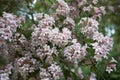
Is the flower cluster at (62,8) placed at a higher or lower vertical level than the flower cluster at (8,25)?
higher

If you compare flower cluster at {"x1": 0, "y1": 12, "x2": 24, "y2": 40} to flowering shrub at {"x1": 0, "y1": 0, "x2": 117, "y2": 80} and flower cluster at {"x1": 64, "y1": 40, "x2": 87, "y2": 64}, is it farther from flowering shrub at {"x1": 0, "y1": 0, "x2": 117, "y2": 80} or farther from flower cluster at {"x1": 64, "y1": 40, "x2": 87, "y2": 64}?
flower cluster at {"x1": 64, "y1": 40, "x2": 87, "y2": 64}

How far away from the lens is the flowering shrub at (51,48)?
3463 millimetres

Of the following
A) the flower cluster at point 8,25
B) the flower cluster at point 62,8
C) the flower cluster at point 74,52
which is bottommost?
the flower cluster at point 74,52

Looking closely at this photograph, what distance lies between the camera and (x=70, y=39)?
360 centimetres

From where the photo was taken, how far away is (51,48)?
347cm

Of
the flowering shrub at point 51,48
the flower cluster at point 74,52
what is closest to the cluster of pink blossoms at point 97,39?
the flowering shrub at point 51,48

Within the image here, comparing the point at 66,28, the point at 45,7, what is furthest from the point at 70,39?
the point at 45,7

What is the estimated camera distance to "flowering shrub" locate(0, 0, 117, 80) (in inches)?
136

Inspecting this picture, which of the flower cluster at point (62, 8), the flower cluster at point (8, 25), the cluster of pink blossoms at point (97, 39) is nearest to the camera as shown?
the flower cluster at point (8, 25)

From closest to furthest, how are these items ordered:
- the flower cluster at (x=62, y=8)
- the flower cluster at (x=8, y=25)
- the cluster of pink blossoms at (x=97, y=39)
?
the flower cluster at (x=8, y=25)
the cluster of pink blossoms at (x=97, y=39)
the flower cluster at (x=62, y=8)

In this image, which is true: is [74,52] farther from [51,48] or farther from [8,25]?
[8,25]

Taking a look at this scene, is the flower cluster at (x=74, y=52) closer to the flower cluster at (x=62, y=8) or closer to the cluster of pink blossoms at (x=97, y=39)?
the cluster of pink blossoms at (x=97, y=39)

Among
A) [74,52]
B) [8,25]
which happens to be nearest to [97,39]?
[74,52]

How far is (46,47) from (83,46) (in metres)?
0.35
